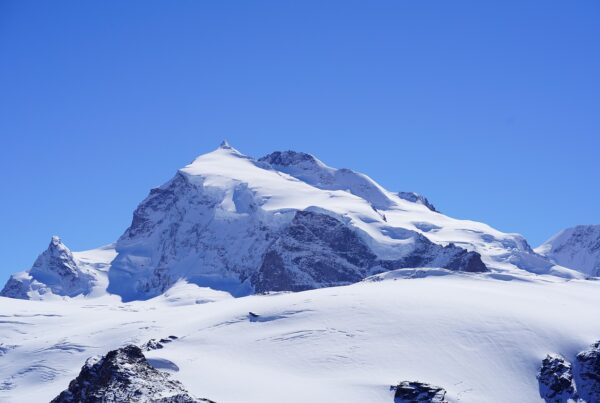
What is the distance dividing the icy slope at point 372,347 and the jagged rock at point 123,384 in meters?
14.7

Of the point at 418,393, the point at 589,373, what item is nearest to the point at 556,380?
the point at 589,373

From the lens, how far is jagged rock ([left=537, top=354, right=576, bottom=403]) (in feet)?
477

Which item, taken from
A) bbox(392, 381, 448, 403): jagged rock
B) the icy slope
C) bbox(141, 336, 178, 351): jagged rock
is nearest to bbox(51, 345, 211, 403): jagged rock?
the icy slope

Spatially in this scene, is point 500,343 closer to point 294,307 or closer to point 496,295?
point 496,295

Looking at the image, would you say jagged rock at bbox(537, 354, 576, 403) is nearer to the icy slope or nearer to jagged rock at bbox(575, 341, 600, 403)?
the icy slope

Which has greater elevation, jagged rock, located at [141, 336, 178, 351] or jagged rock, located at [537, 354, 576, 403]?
jagged rock, located at [141, 336, 178, 351]

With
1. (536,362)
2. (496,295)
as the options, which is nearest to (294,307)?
(496,295)

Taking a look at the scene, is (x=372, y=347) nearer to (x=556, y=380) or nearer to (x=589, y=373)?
(x=556, y=380)

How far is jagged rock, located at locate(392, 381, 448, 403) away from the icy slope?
1987 mm

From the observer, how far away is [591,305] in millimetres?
191375

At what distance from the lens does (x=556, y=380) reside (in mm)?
147500

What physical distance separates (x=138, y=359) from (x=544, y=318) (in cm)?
7570

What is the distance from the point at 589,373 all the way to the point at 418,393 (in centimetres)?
3402

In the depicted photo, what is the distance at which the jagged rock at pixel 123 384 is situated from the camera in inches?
4582
